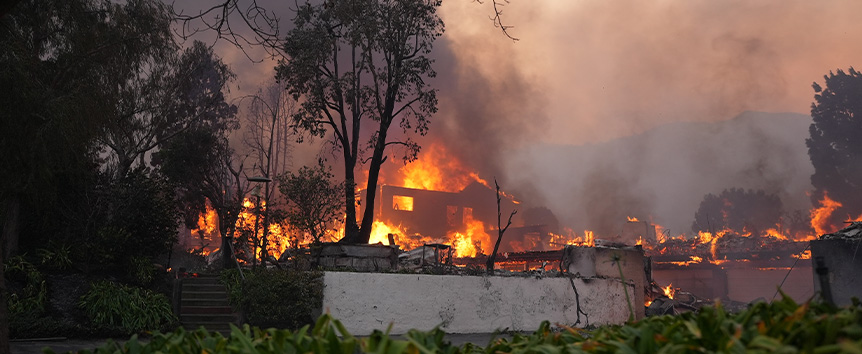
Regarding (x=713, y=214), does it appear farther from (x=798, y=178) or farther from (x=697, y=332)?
(x=697, y=332)

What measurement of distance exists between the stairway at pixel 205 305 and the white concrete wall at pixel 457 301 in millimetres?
3400

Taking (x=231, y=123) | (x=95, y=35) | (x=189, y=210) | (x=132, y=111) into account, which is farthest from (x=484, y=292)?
(x=231, y=123)

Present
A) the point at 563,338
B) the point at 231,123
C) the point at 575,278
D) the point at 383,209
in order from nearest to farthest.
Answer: the point at 563,338, the point at 575,278, the point at 231,123, the point at 383,209

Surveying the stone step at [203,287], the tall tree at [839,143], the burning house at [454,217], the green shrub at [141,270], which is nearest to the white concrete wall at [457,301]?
the stone step at [203,287]

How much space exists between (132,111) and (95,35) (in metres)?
7.62

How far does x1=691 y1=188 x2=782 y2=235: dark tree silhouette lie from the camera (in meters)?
67.8

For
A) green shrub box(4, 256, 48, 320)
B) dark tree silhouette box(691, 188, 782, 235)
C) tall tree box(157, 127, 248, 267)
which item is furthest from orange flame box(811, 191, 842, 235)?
green shrub box(4, 256, 48, 320)

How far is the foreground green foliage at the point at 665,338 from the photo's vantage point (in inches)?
71.7

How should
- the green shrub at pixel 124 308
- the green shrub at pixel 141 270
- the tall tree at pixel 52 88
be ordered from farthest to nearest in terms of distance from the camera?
the green shrub at pixel 141 270 → the green shrub at pixel 124 308 → the tall tree at pixel 52 88

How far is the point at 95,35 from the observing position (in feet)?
65.4

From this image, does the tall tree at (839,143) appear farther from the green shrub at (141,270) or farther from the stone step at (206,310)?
the green shrub at (141,270)

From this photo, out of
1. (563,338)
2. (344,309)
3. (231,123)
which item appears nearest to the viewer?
(563,338)

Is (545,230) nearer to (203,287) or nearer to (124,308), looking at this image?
(203,287)

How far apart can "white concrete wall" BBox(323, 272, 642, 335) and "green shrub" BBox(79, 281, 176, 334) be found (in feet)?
16.1
